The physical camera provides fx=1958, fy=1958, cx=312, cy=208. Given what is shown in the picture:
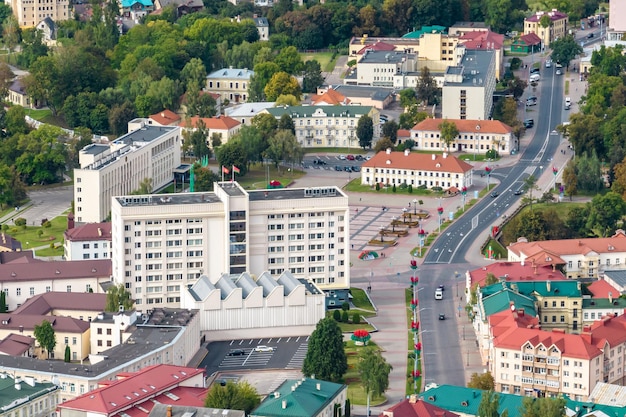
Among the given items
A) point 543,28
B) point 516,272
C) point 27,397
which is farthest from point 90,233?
point 543,28

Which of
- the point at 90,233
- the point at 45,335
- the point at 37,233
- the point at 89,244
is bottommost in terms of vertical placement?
the point at 37,233

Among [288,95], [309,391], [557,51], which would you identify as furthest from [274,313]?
[557,51]

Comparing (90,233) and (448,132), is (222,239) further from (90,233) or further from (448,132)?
(448,132)

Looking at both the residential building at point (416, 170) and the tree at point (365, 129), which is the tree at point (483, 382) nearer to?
the residential building at point (416, 170)

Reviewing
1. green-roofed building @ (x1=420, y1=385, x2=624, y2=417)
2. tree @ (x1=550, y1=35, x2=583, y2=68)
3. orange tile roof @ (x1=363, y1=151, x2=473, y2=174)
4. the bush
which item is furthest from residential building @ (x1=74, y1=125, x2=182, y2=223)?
tree @ (x1=550, y1=35, x2=583, y2=68)

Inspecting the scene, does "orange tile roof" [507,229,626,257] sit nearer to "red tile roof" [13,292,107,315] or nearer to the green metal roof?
"red tile roof" [13,292,107,315]

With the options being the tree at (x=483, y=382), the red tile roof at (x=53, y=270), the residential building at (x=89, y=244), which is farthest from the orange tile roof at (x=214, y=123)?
the tree at (x=483, y=382)
